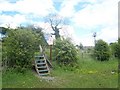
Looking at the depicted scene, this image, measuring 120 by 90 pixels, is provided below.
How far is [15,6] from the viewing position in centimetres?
1424

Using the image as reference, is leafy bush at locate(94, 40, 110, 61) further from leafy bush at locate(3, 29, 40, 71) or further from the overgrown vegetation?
leafy bush at locate(3, 29, 40, 71)

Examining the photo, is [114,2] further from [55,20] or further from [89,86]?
[55,20]

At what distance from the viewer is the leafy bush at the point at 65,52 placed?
45.4 feet

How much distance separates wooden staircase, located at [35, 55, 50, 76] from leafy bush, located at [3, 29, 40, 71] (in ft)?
1.73

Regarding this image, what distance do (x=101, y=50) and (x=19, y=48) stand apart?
24.9 ft

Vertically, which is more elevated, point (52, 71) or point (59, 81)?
point (52, 71)

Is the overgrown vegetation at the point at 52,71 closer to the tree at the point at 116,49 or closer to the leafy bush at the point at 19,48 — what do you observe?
the leafy bush at the point at 19,48

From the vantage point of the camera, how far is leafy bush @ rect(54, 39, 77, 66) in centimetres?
1383

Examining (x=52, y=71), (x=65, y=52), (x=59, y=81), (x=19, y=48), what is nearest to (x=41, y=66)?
(x=52, y=71)

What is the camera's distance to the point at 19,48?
38.0 ft

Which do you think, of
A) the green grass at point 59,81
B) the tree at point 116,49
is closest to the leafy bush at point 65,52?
the green grass at point 59,81

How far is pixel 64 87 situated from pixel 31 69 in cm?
359

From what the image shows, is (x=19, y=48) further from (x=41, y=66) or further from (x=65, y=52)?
(x=65, y=52)

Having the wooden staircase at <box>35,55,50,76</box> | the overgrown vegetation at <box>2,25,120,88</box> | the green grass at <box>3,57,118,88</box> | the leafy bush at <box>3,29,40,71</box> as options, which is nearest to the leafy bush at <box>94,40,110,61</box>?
the overgrown vegetation at <box>2,25,120,88</box>
